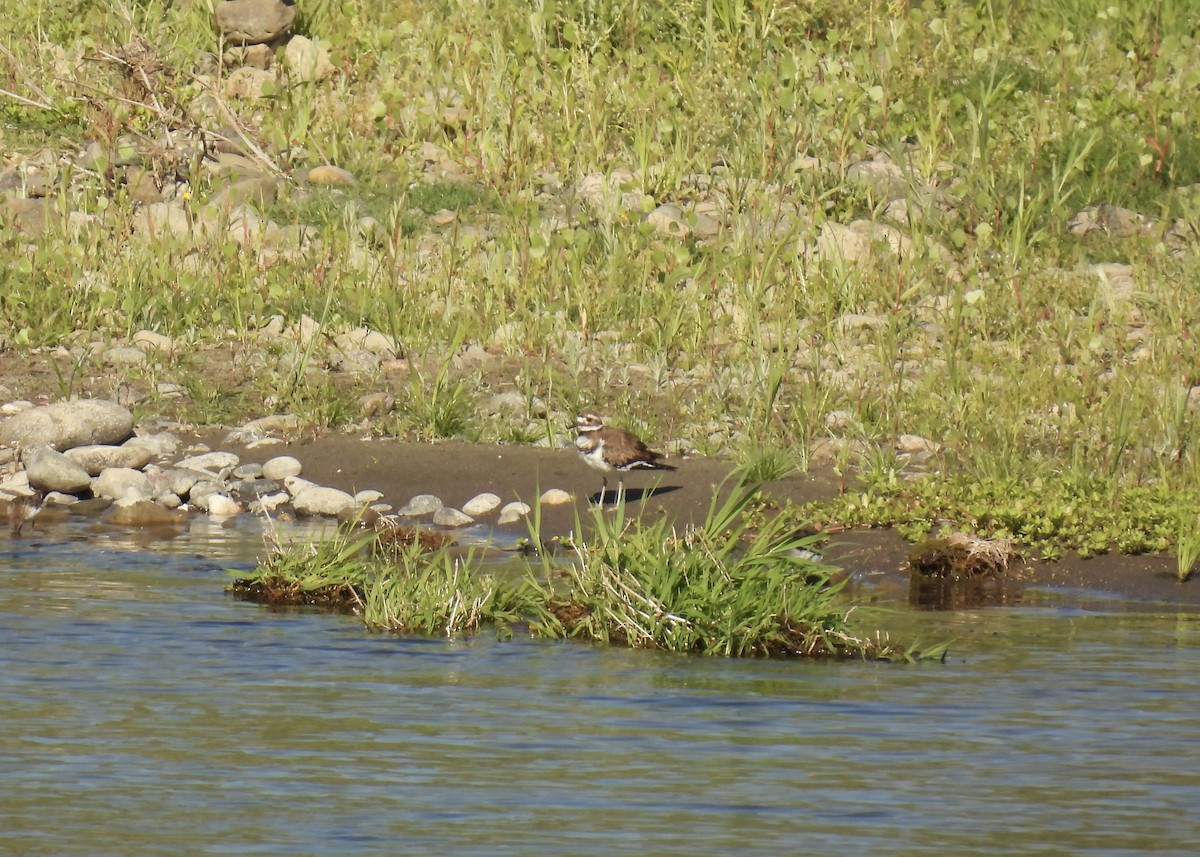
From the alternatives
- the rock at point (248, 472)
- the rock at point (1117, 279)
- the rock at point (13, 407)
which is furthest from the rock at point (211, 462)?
the rock at point (1117, 279)

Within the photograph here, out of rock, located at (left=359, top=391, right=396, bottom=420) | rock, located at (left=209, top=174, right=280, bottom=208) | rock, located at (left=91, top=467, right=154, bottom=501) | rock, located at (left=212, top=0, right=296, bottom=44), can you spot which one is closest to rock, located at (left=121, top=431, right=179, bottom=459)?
rock, located at (left=91, top=467, right=154, bottom=501)

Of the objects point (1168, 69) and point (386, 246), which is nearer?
point (386, 246)

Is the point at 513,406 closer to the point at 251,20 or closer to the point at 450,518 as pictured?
the point at 450,518

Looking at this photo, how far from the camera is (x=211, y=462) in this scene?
41.0 feet

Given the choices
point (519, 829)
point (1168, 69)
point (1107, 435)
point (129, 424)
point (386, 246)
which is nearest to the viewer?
point (519, 829)

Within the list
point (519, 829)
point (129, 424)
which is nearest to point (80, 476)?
point (129, 424)

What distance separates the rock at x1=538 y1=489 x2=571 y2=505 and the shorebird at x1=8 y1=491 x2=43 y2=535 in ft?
10.2

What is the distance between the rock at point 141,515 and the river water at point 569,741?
2.61 metres

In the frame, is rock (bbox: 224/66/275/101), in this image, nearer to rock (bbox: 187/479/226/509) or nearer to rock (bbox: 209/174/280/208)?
rock (bbox: 209/174/280/208)

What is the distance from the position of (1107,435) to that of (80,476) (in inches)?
250

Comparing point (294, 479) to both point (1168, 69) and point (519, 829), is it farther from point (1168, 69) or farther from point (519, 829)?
point (1168, 69)

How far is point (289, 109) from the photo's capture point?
716 inches

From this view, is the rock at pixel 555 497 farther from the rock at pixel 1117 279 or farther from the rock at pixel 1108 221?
the rock at pixel 1108 221

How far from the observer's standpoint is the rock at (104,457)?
1254cm
